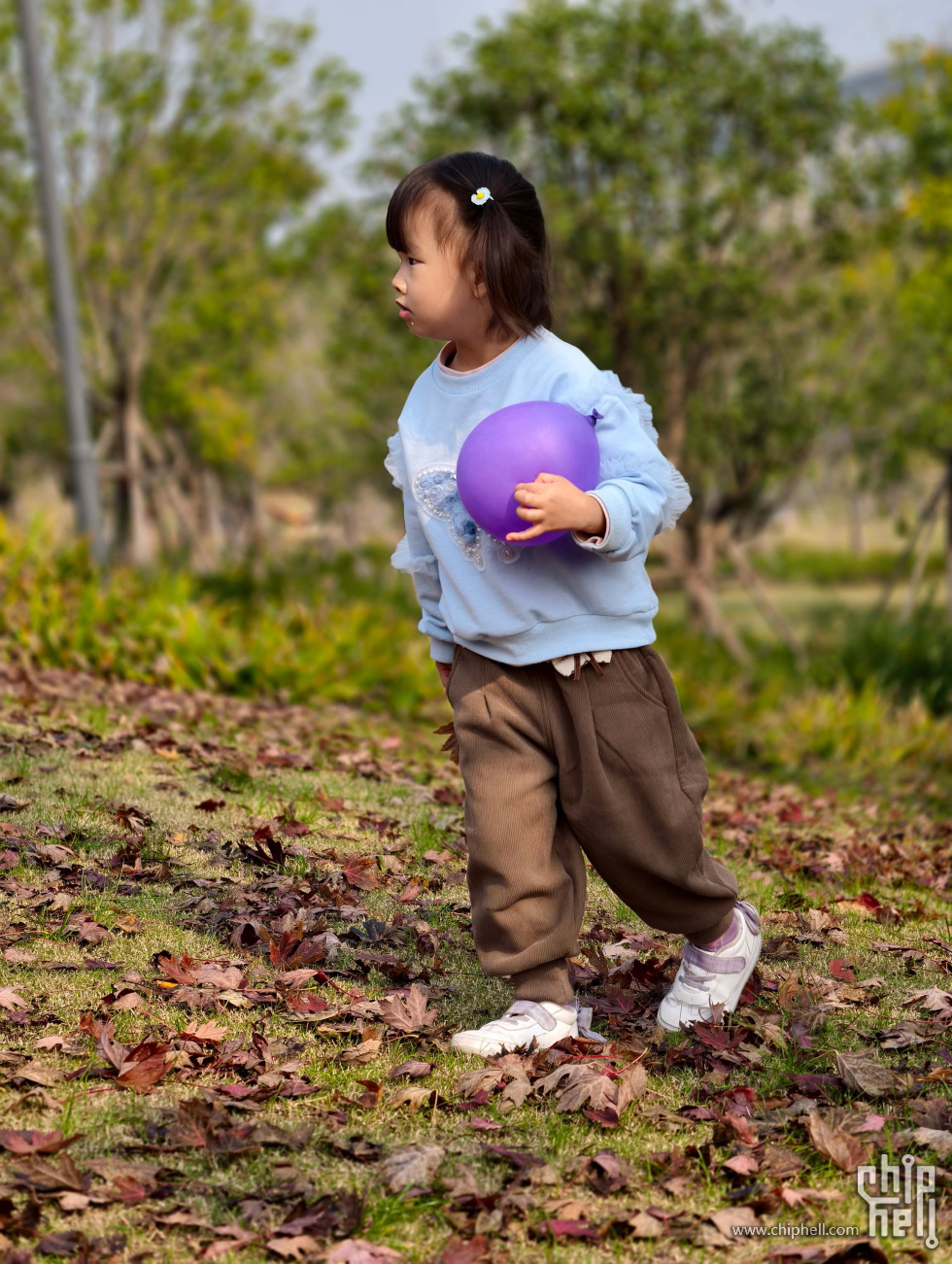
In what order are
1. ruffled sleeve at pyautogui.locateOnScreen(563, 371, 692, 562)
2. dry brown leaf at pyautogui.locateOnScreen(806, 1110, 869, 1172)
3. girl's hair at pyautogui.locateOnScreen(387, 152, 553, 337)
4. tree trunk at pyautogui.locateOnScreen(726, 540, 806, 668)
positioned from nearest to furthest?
dry brown leaf at pyautogui.locateOnScreen(806, 1110, 869, 1172) < ruffled sleeve at pyautogui.locateOnScreen(563, 371, 692, 562) < girl's hair at pyautogui.locateOnScreen(387, 152, 553, 337) < tree trunk at pyautogui.locateOnScreen(726, 540, 806, 668)

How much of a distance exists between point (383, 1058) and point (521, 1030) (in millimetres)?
310

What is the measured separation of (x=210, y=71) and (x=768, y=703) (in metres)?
9.54

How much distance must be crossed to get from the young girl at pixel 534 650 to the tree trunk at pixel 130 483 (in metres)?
13.4

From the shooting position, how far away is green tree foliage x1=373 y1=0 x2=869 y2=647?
11852 mm

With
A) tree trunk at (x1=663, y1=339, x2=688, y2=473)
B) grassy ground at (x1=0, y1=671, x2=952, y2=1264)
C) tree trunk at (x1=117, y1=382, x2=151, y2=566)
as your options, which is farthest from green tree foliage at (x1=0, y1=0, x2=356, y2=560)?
grassy ground at (x1=0, y1=671, x2=952, y2=1264)

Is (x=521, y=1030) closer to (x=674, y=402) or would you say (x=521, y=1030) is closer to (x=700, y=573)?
(x=674, y=402)

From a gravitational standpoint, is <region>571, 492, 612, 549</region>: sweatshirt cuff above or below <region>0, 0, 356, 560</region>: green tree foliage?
below

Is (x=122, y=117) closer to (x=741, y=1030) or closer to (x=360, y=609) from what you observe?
(x=360, y=609)

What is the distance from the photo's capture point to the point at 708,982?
302 centimetres

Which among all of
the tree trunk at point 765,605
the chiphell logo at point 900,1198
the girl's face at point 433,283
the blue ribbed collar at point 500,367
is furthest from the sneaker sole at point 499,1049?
the tree trunk at point 765,605

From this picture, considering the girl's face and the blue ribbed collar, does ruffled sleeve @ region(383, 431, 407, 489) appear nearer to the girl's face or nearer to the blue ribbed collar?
the blue ribbed collar

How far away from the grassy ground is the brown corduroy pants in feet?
0.96

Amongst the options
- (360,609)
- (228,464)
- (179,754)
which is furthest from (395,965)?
(228,464)

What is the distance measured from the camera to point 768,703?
988cm
